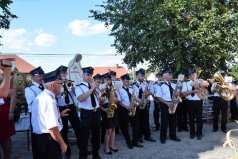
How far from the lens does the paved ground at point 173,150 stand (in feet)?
28.8

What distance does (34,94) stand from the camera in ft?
23.7

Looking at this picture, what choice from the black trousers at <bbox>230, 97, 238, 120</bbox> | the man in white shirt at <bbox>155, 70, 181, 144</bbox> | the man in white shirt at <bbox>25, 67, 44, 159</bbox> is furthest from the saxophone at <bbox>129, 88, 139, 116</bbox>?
the black trousers at <bbox>230, 97, 238, 120</bbox>

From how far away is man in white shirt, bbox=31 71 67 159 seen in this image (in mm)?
5109

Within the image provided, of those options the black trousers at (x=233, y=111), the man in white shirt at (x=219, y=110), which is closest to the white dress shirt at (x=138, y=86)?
the man in white shirt at (x=219, y=110)

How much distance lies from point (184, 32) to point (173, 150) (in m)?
6.93

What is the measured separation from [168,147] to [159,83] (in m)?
1.90

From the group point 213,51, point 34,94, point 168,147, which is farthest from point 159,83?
point 213,51

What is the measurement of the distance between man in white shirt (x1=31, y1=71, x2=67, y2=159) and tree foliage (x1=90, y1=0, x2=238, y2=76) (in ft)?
33.0

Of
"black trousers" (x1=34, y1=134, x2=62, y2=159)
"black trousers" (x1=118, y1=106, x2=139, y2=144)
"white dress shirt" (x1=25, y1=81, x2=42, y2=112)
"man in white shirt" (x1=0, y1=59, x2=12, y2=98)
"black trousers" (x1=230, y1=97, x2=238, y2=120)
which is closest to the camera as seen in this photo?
"man in white shirt" (x1=0, y1=59, x2=12, y2=98)

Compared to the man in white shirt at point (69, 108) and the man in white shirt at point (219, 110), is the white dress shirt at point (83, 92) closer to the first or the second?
the man in white shirt at point (69, 108)

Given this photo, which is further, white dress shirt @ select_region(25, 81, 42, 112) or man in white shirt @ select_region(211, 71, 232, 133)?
man in white shirt @ select_region(211, 71, 232, 133)

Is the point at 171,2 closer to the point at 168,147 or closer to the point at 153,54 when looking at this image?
the point at 153,54

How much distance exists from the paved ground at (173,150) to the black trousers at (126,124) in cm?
32

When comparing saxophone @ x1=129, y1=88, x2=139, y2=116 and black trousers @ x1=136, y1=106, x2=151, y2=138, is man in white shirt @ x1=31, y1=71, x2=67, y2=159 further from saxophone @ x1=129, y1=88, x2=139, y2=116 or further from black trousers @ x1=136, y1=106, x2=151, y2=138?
black trousers @ x1=136, y1=106, x2=151, y2=138
